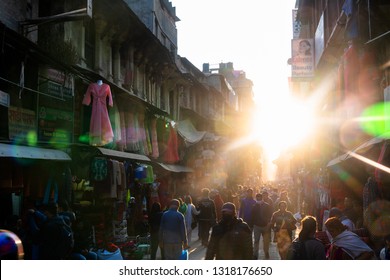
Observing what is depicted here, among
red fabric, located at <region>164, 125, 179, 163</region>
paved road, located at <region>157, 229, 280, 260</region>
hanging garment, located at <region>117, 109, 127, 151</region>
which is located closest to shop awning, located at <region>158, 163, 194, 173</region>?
red fabric, located at <region>164, 125, 179, 163</region>

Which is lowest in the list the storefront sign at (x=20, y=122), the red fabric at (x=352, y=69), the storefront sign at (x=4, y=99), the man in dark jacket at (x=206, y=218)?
the man in dark jacket at (x=206, y=218)

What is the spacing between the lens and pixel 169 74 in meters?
26.5

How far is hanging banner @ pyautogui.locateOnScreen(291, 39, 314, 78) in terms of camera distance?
25.6m

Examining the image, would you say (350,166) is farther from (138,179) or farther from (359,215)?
(138,179)

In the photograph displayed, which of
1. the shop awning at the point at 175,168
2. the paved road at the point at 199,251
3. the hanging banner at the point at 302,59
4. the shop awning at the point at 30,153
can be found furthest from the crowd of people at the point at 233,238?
the hanging banner at the point at 302,59

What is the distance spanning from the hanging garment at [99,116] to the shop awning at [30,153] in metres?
1.52

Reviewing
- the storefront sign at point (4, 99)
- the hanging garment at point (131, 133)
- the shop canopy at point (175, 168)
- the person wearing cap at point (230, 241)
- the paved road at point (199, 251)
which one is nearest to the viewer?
the person wearing cap at point (230, 241)

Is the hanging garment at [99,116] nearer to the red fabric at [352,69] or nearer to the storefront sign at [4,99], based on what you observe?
the storefront sign at [4,99]

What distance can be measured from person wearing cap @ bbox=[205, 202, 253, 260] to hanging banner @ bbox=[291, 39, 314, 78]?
19.1 meters

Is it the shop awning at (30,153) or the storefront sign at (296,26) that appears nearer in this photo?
the shop awning at (30,153)

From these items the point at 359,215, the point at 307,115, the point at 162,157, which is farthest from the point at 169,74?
the point at 359,215

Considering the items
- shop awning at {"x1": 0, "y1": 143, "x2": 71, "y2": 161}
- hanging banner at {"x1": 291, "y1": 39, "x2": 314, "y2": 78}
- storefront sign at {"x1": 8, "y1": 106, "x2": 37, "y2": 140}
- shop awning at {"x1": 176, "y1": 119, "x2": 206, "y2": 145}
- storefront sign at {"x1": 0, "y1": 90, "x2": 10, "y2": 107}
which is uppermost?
hanging banner at {"x1": 291, "y1": 39, "x2": 314, "y2": 78}

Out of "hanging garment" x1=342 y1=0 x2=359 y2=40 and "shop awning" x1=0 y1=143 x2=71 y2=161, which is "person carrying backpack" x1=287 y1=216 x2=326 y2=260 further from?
"hanging garment" x1=342 y1=0 x2=359 y2=40

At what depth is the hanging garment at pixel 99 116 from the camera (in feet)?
43.3
